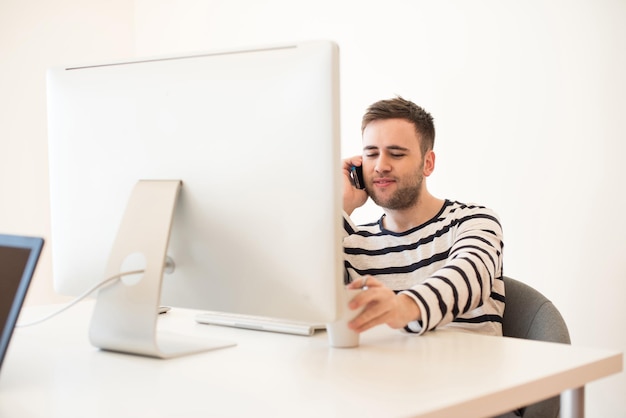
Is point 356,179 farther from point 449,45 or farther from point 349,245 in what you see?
point 449,45

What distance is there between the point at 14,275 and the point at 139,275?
230 mm

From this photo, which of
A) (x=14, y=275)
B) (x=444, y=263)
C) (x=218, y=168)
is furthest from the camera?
(x=444, y=263)

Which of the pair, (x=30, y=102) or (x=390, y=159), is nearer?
(x=390, y=159)

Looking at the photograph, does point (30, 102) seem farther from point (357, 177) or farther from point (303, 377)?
point (303, 377)

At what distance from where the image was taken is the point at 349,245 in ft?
6.81

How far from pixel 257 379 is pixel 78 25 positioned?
11.1 feet

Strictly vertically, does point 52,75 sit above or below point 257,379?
above

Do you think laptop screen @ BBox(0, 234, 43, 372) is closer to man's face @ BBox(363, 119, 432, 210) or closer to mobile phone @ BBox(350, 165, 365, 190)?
man's face @ BBox(363, 119, 432, 210)

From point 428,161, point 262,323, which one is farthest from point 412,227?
point 262,323

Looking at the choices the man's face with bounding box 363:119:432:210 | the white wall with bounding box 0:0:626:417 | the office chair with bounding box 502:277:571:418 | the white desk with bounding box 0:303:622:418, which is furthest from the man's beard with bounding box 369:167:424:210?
the white wall with bounding box 0:0:626:417

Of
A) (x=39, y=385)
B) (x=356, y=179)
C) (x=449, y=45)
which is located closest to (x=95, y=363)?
(x=39, y=385)

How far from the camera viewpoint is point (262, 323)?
1.58m

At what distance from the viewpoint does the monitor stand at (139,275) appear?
4.26 ft

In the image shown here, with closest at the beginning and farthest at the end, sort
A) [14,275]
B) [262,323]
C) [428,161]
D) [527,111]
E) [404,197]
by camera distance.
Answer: [14,275] → [262,323] → [404,197] → [428,161] → [527,111]
